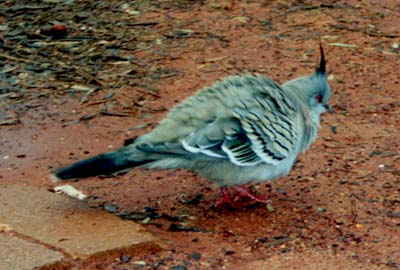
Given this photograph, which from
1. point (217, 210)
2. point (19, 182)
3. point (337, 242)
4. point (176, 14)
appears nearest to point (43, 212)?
point (19, 182)

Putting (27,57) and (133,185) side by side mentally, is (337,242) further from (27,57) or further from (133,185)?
(27,57)

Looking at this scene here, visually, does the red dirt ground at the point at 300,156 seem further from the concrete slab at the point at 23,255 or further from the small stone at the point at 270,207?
the concrete slab at the point at 23,255

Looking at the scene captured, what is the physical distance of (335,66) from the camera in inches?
315

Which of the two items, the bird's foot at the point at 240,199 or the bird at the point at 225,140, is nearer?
the bird at the point at 225,140

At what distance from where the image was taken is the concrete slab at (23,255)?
196 inches

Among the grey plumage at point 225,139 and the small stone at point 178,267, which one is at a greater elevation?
the grey plumage at point 225,139

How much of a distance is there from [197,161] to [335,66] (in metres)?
2.72

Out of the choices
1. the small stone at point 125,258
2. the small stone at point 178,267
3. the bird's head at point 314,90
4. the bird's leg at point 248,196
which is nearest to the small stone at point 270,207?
the bird's leg at point 248,196

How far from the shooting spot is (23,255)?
5.08m

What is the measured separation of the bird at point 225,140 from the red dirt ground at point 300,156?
0.32 m

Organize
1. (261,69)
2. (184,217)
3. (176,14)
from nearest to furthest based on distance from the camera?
(184,217) < (261,69) < (176,14)

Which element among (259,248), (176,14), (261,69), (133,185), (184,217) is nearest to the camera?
(259,248)

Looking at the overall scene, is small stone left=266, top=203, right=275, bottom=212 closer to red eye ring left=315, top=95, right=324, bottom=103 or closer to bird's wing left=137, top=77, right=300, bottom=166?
bird's wing left=137, top=77, right=300, bottom=166

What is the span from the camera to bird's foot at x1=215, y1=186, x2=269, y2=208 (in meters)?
5.95
